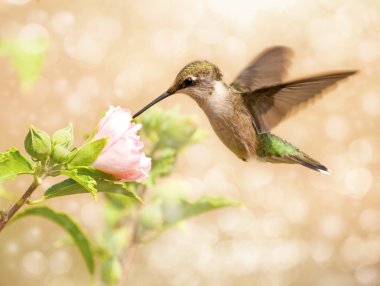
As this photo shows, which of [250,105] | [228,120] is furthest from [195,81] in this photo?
[250,105]

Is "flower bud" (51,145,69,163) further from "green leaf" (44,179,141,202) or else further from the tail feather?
the tail feather

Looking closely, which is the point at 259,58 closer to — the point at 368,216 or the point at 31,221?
the point at 31,221

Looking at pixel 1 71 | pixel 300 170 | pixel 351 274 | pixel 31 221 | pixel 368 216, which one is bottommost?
pixel 351 274

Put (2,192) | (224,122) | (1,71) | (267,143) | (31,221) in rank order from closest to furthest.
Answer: (2,192), (224,122), (267,143), (1,71), (31,221)

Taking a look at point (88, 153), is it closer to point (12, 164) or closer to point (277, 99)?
point (12, 164)

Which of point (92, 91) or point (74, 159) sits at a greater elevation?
point (92, 91)

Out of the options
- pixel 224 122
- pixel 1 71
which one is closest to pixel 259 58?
pixel 224 122
